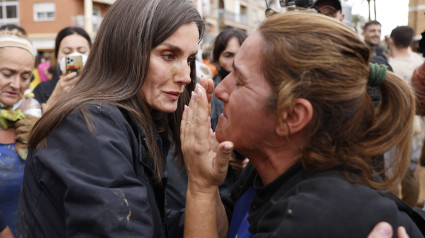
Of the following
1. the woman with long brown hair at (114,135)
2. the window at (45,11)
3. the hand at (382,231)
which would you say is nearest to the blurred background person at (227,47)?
the woman with long brown hair at (114,135)

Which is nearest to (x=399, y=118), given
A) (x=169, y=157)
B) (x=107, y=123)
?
(x=107, y=123)

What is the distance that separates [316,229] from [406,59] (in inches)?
177

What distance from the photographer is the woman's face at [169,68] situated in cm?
186

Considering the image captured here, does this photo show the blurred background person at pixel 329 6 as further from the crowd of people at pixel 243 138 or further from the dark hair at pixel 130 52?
the dark hair at pixel 130 52

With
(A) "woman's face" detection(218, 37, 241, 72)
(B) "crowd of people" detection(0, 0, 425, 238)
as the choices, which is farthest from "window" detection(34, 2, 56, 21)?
(B) "crowd of people" detection(0, 0, 425, 238)

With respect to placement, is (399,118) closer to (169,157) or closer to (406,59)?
(169,157)

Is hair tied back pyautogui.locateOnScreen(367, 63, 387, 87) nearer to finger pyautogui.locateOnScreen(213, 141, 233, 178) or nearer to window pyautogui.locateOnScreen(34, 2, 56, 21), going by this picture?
finger pyautogui.locateOnScreen(213, 141, 233, 178)

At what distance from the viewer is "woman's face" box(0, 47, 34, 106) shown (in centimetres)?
276

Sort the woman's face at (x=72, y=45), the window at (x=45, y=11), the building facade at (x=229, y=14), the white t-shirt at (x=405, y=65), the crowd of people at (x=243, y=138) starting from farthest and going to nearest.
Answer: the building facade at (x=229, y=14) < the window at (x=45, y=11) < the white t-shirt at (x=405, y=65) < the woman's face at (x=72, y=45) < the crowd of people at (x=243, y=138)

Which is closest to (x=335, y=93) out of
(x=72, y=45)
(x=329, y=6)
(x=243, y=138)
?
(x=243, y=138)

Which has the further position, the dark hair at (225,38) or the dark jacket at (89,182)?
the dark hair at (225,38)

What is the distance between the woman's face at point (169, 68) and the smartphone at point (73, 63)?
6.39ft

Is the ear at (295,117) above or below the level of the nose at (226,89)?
below

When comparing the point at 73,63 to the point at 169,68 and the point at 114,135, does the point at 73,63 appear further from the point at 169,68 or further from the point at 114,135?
the point at 114,135
